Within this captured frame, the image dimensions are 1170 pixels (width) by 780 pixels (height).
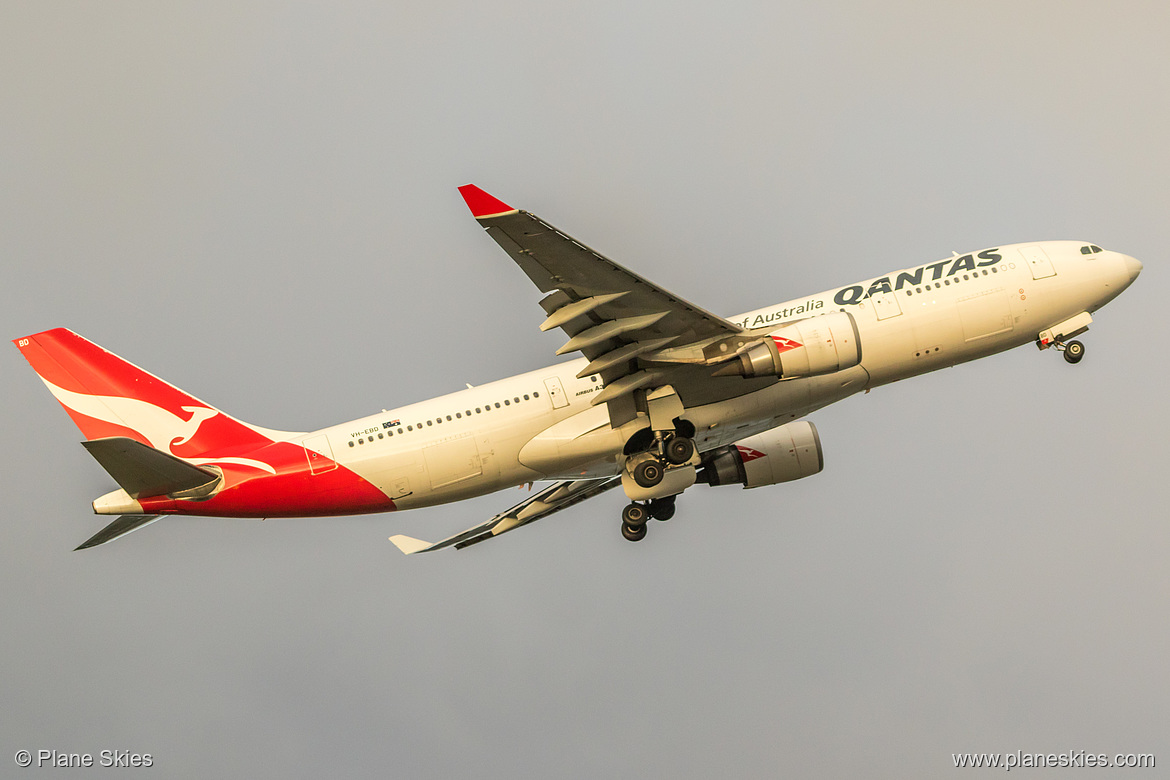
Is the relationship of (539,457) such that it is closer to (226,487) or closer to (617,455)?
(617,455)

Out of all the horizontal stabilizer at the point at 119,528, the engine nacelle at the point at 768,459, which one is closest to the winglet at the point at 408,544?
the horizontal stabilizer at the point at 119,528

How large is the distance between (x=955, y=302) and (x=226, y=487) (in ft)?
64.3

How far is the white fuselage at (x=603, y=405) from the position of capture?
26.9 meters

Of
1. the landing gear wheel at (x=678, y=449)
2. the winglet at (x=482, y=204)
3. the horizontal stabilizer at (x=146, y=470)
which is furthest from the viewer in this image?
the landing gear wheel at (x=678, y=449)

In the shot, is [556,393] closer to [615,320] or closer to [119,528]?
[615,320]

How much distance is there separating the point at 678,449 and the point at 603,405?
7.54 feet

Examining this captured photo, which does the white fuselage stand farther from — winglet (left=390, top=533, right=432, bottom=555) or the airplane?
winglet (left=390, top=533, right=432, bottom=555)

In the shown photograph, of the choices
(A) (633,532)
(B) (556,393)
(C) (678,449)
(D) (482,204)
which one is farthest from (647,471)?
(D) (482,204)

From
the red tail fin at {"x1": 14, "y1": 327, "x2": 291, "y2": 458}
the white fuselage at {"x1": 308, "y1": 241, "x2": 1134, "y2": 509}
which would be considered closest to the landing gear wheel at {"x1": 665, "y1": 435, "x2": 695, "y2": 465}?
the white fuselage at {"x1": 308, "y1": 241, "x2": 1134, "y2": 509}

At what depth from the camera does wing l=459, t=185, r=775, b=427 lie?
71.1 feet

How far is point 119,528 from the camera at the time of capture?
2680 cm

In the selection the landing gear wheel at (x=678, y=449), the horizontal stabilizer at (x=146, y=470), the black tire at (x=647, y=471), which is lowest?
the black tire at (x=647, y=471)

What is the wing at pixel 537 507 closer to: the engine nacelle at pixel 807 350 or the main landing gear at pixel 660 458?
the main landing gear at pixel 660 458

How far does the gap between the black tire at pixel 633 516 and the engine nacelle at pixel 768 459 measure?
2429 mm
